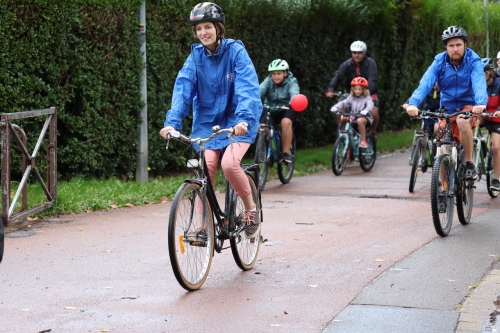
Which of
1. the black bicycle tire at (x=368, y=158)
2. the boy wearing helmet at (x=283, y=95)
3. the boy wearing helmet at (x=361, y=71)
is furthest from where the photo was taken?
the boy wearing helmet at (x=361, y=71)

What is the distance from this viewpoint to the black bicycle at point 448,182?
8850mm

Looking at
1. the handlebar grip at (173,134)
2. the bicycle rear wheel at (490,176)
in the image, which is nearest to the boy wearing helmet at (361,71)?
the bicycle rear wheel at (490,176)

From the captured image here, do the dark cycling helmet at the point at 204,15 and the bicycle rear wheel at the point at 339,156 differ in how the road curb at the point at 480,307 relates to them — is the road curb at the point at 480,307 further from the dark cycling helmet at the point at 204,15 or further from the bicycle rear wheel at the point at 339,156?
the bicycle rear wheel at the point at 339,156

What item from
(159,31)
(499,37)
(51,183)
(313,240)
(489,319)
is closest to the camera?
(489,319)

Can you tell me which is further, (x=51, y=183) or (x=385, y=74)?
(x=385, y=74)

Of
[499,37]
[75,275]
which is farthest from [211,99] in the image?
[499,37]

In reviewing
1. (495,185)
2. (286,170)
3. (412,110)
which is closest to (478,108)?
(412,110)

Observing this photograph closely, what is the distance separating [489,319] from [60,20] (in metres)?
7.35

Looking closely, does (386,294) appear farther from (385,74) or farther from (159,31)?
(385,74)

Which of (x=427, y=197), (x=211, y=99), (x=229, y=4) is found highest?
(x=229, y=4)

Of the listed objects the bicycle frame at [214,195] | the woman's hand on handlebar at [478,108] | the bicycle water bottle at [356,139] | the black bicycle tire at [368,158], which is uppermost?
the woman's hand on handlebar at [478,108]

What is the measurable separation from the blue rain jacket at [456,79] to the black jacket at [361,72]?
227 inches

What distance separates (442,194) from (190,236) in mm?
3312

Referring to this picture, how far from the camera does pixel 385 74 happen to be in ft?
74.6
